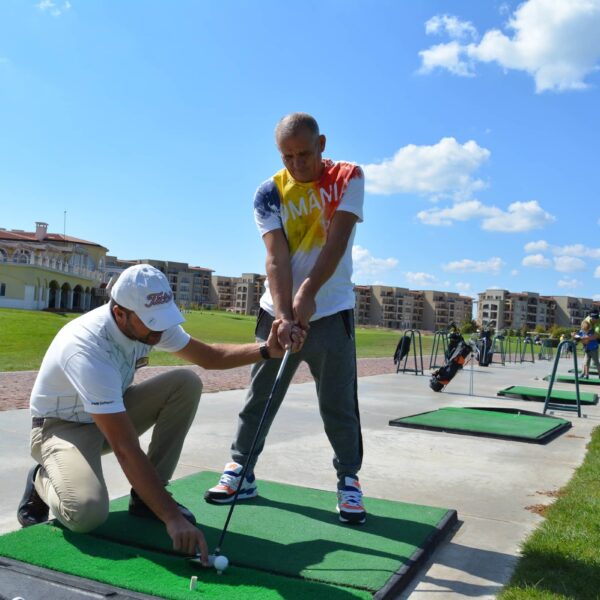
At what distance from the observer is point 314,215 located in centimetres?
361

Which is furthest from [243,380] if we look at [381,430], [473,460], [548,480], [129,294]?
[129,294]

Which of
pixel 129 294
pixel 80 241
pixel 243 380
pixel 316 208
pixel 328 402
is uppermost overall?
pixel 80 241

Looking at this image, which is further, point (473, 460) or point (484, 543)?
point (473, 460)

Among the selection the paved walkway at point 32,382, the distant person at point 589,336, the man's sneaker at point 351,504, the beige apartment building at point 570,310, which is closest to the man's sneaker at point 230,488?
the man's sneaker at point 351,504

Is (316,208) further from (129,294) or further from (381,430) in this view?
(381,430)

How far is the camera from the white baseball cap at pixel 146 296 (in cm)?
285

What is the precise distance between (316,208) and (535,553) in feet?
6.59

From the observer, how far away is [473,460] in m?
5.44

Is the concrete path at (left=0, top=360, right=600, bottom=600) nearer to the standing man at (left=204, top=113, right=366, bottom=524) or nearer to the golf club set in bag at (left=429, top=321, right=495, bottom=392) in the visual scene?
the standing man at (left=204, top=113, right=366, bottom=524)

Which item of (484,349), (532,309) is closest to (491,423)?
(484,349)

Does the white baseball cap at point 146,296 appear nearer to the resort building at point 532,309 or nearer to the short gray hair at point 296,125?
the short gray hair at point 296,125

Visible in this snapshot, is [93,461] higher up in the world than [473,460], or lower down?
higher up

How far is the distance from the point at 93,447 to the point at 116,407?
50 cm

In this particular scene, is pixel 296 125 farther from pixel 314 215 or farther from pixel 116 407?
pixel 116 407
